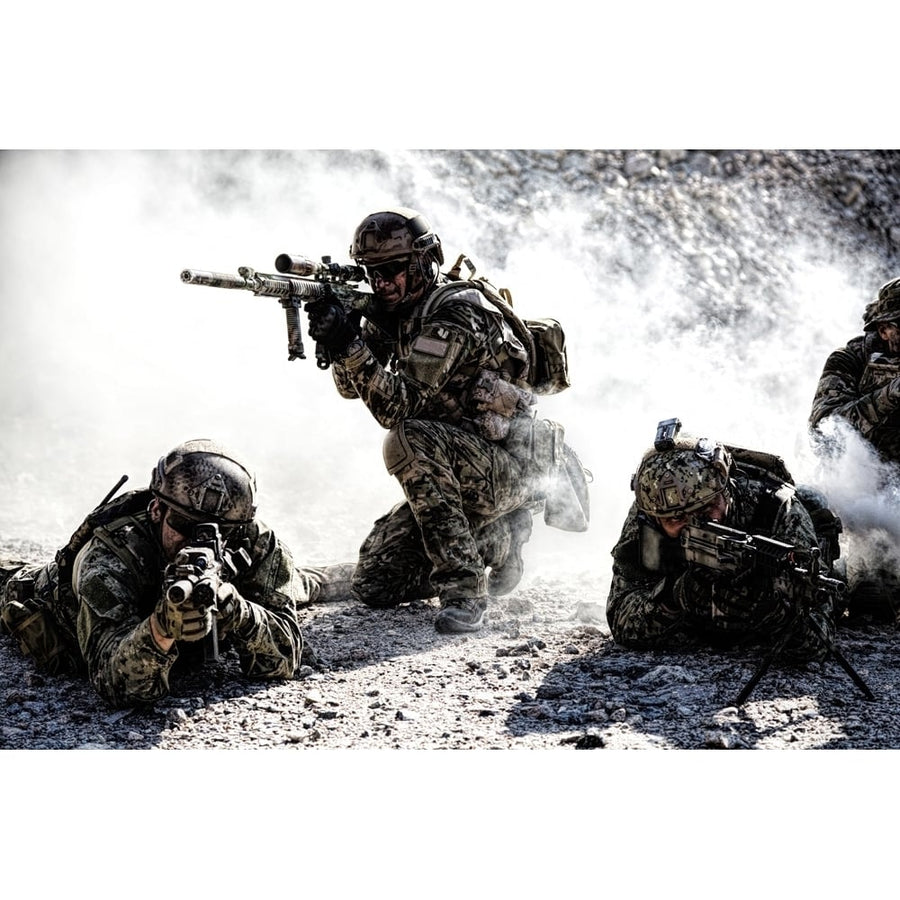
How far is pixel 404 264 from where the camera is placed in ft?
24.3

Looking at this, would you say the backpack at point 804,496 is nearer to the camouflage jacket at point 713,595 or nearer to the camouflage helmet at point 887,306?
the camouflage jacket at point 713,595

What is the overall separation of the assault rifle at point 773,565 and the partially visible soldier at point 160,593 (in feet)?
6.01

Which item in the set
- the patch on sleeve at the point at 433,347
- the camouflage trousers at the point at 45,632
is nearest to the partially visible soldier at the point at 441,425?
the patch on sleeve at the point at 433,347

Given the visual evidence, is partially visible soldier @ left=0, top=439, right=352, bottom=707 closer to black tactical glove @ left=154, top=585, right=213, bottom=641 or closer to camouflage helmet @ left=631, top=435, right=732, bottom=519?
black tactical glove @ left=154, top=585, right=213, bottom=641

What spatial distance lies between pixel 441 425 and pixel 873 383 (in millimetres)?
2465

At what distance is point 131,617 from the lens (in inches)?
218

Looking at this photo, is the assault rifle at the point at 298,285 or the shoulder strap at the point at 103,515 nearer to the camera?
the shoulder strap at the point at 103,515

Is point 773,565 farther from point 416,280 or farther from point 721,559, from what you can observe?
point 416,280

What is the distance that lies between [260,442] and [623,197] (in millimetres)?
4905

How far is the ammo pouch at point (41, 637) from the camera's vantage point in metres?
6.02

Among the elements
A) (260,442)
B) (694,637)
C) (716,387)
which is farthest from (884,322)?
(260,442)

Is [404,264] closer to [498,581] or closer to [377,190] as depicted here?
[498,581]

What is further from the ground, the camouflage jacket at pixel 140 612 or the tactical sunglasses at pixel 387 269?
the tactical sunglasses at pixel 387 269

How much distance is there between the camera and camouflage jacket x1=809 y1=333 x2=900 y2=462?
292 inches
